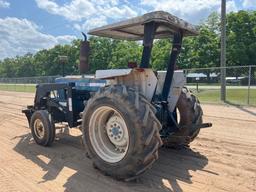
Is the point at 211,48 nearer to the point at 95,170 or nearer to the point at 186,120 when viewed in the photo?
the point at 186,120

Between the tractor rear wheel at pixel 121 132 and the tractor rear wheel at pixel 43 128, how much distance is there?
178cm

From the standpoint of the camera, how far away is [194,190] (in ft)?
14.7

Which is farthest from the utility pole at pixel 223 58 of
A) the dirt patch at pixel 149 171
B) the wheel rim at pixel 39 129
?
the wheel rim at pixel 39 129

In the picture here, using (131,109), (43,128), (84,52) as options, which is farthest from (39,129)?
(131,109)

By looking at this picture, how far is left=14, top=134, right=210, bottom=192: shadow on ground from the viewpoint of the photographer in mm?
4660

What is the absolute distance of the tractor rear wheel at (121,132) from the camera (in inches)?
177

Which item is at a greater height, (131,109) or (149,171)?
(131,109)

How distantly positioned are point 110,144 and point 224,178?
5.87 feet

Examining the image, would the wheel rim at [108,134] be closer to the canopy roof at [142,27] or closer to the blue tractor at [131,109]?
the blue tractor at [131,109]

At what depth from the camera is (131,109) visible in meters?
4.57

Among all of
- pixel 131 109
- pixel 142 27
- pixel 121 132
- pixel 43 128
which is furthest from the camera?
pixel 43 128

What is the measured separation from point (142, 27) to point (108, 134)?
1.92m

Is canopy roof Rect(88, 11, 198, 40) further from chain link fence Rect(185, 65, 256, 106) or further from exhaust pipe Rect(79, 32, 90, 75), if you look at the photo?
chain link fence Rect(185, 65, 256, 106)

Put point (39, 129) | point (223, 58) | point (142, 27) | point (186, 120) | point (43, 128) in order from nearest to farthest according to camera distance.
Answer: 1. point (142, 27)
2. point (186, 120)
3. point (43, 128)
4. point (39, 129)
5. point (223, 58)
